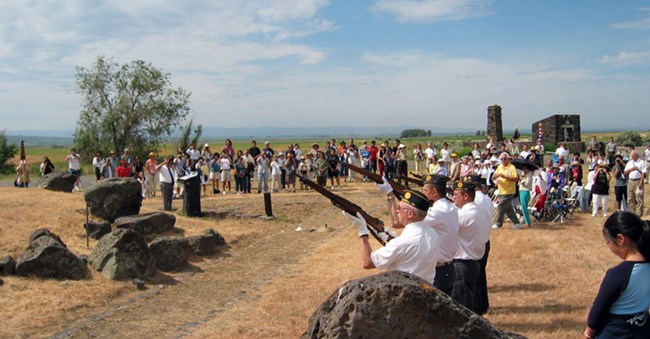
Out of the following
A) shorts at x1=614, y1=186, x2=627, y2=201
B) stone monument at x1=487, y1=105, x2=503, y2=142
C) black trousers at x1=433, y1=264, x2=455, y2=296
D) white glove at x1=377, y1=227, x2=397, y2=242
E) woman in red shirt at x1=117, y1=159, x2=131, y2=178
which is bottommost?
shorts at x1=614, y1=186, x2=627, y2=201

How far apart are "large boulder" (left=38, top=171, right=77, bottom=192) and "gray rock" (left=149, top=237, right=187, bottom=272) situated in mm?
9063

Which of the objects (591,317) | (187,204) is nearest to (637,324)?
(591,317)

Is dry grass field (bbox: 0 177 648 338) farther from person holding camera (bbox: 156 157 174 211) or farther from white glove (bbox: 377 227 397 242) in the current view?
white glove (bbox: 377 227 397 242)

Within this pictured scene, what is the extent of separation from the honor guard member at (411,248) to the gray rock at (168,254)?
8601mm

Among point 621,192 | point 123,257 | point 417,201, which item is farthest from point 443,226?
point 621,192

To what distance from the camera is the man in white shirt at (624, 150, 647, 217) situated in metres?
16.7

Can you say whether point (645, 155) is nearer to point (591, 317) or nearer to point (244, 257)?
point (244, 257)

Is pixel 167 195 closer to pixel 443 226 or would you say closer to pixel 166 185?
pixel 166 185

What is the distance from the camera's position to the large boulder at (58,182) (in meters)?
20.0

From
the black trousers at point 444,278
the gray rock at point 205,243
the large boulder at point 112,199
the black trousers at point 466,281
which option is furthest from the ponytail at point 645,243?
the large boulder at point 112,199

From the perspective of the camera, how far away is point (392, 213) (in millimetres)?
7492

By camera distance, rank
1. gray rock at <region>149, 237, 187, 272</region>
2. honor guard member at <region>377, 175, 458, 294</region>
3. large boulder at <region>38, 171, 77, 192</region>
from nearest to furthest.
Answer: honor guard member at <region>377, 175, 458, 294</region> < gray rock at <region>149, 237, 187, 272</region> < large boulder at <region>38, 171, 77, 192</region>

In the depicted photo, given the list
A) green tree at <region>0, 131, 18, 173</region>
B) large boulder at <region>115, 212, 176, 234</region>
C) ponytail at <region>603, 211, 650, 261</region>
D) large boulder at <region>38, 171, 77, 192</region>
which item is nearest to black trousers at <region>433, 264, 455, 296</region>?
ponytail at <region>603, 211, 650, 261</region>

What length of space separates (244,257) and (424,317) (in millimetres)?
10597
